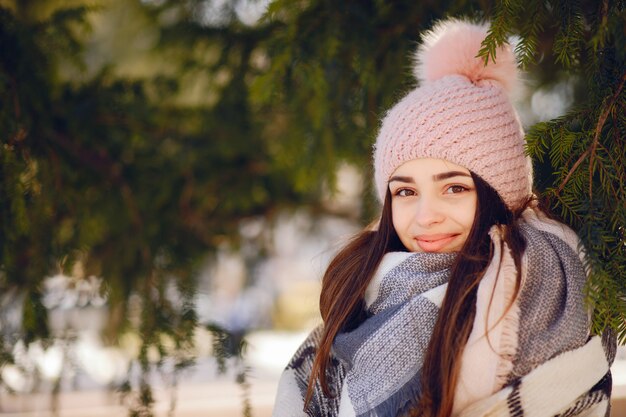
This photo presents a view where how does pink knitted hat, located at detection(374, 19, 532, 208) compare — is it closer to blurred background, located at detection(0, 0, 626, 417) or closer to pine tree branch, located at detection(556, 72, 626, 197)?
blurred background, located at detection(0, 0, 626, 417)

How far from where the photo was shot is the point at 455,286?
1.54 metres

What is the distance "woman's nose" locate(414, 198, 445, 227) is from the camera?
5.49 feet

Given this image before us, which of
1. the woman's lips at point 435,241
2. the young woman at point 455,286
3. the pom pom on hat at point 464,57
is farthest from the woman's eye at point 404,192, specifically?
the pom pom on hat at point 464,57

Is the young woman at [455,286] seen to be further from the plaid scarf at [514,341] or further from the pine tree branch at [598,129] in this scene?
the pine tree branch at [598,129]

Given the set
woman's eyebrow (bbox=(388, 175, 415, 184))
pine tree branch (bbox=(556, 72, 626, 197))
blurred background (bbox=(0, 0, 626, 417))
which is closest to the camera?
pine tree branch (bbox=(556, 72, 626, 197))

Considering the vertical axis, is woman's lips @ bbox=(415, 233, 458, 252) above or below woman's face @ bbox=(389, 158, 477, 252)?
below

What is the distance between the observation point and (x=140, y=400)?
2072 mm

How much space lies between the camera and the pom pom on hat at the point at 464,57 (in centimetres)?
180

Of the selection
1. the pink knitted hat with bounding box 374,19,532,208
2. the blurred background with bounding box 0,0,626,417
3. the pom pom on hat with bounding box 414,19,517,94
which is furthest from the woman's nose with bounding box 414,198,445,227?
the pom pom on hat with bounding box 414,19,517,94

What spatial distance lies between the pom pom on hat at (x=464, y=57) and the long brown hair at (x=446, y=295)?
319 mm

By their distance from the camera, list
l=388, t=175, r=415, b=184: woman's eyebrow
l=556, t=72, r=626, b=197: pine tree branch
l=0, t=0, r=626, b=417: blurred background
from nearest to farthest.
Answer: l=556, t=72, r=626, b=197: pine tree branch, l=0, t=0, r=626, b=417: blurred background, l=388, t=175, r=415, b=184: woman's eyebrow

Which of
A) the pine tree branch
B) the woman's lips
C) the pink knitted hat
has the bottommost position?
the woman's lips

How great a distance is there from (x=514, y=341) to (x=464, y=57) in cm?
78

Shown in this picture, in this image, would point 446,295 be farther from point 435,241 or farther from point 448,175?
point 448,175
